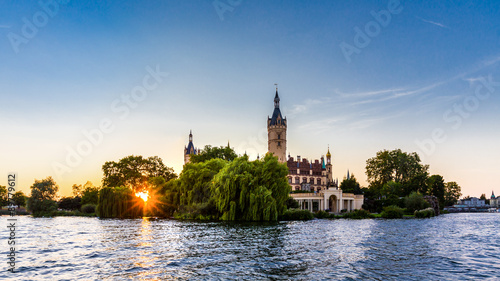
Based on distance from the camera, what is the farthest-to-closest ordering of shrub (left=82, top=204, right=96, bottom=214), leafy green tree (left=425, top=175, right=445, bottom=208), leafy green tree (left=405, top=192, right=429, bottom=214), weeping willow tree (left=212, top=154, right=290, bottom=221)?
leafy green tree (left=425, top=175, right=445, bottom=208)
leafy green tree (left=405, top=192, right=429, bottom=214)
shrub (left=82, top=204, right=96, bottom=214)
weeping willow tree (left=212, top=154, right=290, bottom=221)

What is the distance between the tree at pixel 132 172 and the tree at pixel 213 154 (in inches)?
336

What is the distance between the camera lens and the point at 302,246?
24688mm

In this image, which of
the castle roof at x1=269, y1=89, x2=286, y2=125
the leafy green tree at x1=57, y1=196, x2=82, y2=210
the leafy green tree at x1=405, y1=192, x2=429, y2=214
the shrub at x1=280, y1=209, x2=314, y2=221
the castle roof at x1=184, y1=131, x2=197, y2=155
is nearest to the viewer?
the shrub at x1=280, y1=209, x2=314, y2=221

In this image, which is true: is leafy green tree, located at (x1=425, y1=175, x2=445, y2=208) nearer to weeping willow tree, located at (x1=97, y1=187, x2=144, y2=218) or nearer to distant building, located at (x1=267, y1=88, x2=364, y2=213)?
distant building, located at (x1=267, y1=88, x2=364, y2=213)

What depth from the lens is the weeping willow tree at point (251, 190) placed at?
46344 millimetres

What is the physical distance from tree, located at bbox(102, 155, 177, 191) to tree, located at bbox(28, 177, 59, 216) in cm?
1536

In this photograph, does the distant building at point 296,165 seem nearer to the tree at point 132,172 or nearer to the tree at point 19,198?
the tree at point 132,172

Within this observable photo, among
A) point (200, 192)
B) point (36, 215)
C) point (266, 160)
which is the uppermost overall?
point (266, 160)

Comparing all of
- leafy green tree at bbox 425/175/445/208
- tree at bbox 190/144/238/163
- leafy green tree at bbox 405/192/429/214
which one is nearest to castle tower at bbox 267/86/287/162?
tree at bbox 190/144/238/163

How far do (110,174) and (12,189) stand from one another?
72.9 metres

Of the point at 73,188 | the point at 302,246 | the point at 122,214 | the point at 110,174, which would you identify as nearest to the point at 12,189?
the point at 302,246

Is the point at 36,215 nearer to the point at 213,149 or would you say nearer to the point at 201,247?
the point at 213,149

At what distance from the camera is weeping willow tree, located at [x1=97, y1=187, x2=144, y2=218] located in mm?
66188

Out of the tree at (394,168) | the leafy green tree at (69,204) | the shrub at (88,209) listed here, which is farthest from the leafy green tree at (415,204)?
the leafy green tree at (69,204)
